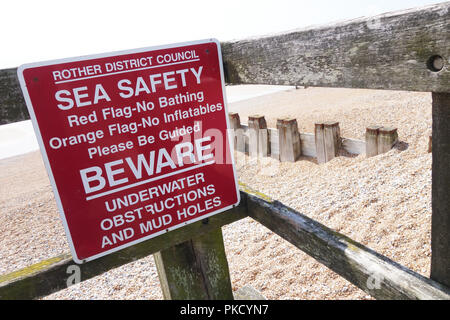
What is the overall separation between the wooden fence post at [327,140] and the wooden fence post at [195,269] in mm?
4021

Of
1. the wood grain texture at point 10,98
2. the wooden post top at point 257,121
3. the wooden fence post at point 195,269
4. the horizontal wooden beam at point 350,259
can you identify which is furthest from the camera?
the wooden post top at point 257,121

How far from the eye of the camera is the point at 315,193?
482 centimetres

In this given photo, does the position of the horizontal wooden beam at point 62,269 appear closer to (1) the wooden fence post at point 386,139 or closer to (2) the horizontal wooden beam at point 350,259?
(2) the horizontal wooden beam at point 350,259

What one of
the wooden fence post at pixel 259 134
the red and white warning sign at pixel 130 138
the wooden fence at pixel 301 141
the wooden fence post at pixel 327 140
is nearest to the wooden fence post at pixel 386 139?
the wooden fence at pixel 301 141

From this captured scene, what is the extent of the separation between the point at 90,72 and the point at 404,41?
1102 mm

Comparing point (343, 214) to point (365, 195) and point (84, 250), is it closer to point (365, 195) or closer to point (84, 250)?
point (365, 195)

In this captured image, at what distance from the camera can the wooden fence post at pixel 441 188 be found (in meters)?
0.98

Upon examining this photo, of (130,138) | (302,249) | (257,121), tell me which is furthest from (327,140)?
(130,138)

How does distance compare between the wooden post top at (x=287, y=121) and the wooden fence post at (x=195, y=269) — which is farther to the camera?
the wooden post top at (x=287, y=121)

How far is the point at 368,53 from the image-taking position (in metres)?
1.01

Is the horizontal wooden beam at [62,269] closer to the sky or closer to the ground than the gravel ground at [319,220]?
closer to the sky

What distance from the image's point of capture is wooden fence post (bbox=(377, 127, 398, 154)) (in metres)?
5.07

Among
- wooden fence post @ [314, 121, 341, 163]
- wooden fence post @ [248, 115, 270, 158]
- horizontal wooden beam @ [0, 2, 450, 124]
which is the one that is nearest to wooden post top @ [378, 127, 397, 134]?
wooden fence post @ [314, 121, 341, 163]

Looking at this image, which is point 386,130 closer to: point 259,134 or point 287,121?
point 287,121
